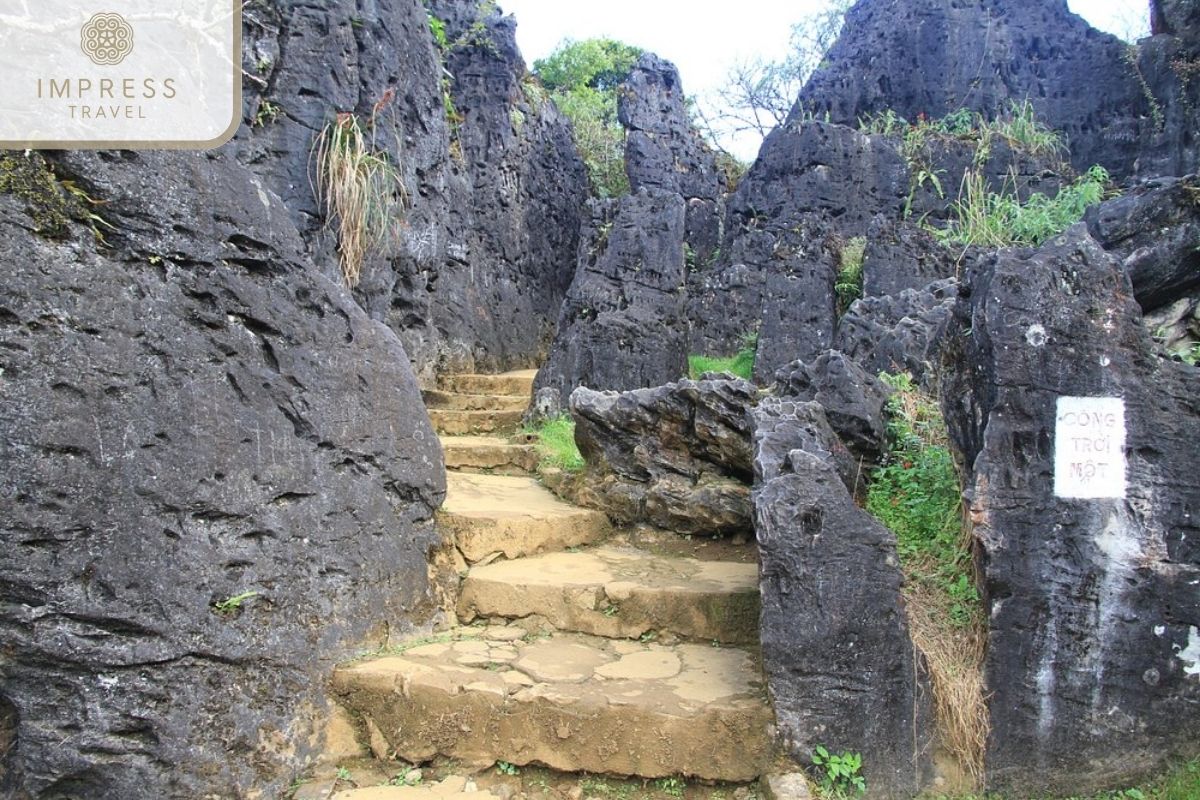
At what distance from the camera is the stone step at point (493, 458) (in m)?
5.37

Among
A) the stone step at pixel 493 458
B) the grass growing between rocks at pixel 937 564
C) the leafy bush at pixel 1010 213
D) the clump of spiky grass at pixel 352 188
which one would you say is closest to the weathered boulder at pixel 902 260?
the leafy bush at pixel 1010 213

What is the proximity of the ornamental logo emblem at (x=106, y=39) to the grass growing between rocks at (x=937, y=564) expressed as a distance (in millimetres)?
3501

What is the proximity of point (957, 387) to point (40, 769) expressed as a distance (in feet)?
11.3

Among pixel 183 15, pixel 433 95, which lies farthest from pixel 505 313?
pixel 183 15

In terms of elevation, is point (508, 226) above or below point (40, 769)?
above

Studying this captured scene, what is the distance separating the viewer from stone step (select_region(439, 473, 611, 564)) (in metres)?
3.73

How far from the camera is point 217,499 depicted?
8.71ft

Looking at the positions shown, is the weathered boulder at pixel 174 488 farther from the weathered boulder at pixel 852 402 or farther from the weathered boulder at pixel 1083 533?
the weathered boulder at pixel 1083 533

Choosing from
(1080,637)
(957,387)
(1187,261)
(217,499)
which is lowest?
(1080,637)

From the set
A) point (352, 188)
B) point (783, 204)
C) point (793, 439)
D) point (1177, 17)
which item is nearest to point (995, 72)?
point (1177, 17)

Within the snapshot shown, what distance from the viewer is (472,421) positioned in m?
6.20

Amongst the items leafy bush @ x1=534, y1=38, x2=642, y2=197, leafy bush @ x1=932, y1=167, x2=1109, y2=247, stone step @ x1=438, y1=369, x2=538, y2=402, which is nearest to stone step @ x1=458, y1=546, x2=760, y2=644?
stone step @ x1=438, y1=369, x2=538, y2=402

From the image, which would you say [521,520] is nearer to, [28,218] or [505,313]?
[28,218]

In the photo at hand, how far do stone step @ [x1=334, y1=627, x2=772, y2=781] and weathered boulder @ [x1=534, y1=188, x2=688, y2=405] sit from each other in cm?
348
